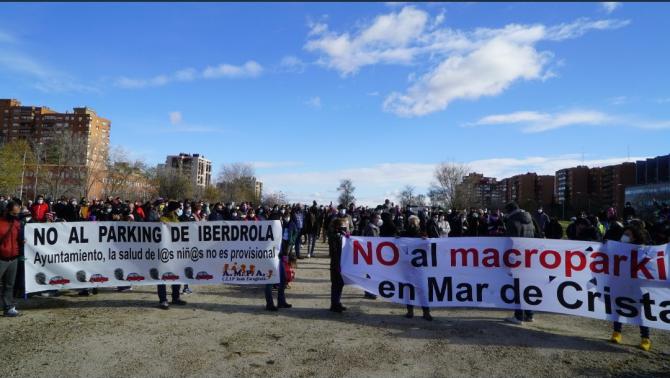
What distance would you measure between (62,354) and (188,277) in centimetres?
297

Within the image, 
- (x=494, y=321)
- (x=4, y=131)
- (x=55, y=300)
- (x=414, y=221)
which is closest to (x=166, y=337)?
(x=55, y=300)

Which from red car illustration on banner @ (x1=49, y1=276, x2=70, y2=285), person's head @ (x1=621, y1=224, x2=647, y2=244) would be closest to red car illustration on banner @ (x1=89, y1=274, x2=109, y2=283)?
red car illustration on banner @ (x1=49, y1=276, x2=70, y2=285)

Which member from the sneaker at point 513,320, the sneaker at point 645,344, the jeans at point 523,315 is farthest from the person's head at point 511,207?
the sneaker at point 645,344

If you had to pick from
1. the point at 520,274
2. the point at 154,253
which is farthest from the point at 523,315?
the point at 154,253

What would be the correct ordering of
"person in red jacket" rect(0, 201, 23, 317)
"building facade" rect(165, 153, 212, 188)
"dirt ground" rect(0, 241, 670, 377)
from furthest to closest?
"building facade" rect(165, 153, 212, 188) < "person in red jacket" rect(0, 201, 23, 317) < "dirt ground" rect(0, 241, 670, 377)

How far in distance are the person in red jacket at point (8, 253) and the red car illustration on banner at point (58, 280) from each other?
2.13 ft

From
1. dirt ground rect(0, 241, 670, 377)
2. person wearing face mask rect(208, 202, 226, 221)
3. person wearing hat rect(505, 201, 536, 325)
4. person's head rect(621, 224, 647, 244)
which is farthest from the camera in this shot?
person wearing face mask rect(208, 202, 226, 221)

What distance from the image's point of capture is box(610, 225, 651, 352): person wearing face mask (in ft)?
20.7

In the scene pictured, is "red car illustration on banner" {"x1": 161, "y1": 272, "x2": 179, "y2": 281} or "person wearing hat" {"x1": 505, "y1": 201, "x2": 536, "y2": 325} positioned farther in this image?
"red car illustration on banner" {"x1": 161, "y1": 272, "x2": 179, "y2": 281}

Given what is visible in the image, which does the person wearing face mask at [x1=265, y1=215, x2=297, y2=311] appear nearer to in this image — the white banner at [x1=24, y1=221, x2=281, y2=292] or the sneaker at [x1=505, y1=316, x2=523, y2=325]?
the white banner at [x1=24, y1=221, x2=281, y2=292]

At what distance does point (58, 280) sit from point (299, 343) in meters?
5.40

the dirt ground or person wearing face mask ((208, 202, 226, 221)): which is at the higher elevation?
person wearing face mask ((208, 202, 226, 221))

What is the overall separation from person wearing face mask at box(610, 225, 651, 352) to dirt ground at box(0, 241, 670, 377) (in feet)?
0.50

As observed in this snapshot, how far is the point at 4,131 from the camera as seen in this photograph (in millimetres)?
121500
